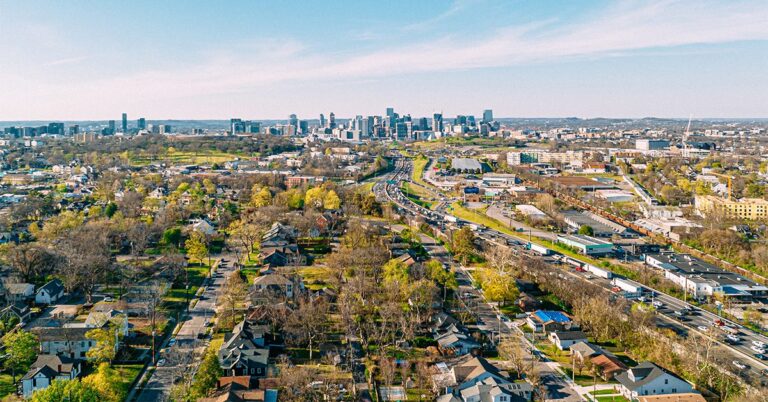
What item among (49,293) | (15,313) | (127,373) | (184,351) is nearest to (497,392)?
(184,351)

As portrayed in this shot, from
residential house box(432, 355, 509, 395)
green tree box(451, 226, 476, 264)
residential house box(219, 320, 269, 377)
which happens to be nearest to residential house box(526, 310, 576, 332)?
residential house box(432, 355, 509, 395)

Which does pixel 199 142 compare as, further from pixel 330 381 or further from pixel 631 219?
pixel 330 381

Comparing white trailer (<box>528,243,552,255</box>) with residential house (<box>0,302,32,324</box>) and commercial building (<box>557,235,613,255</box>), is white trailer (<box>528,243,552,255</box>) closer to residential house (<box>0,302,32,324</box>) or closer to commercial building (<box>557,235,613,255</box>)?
commercial building (<box>557,235,613,255</box>)

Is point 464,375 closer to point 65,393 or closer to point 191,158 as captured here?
point 65,393

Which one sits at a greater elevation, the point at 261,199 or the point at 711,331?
the point at 261,199

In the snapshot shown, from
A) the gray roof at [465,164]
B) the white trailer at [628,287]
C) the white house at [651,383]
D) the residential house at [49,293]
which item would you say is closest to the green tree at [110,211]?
the residential house at [49,293]
